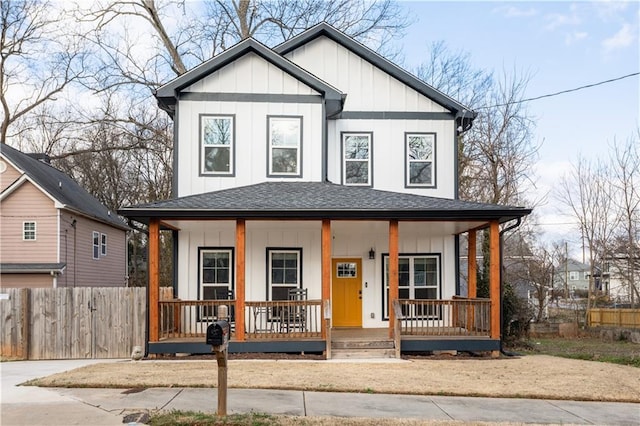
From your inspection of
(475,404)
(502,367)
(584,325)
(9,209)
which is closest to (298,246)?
(502,367)

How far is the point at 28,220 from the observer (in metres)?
21.7

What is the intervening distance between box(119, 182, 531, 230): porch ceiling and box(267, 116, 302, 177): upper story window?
1.64 m

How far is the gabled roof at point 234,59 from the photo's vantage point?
14.9 metres

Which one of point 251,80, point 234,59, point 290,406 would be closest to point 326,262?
point 251,80

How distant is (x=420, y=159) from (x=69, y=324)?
31.4 ft

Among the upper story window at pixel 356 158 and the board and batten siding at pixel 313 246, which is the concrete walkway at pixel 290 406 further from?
the upper story window at pixel 356 158

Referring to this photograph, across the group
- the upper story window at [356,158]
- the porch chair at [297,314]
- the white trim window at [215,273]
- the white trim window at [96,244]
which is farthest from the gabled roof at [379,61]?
the white trim window at [96,244]

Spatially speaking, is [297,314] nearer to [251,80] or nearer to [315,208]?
[315,208]

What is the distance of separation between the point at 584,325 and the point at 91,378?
24187 mm

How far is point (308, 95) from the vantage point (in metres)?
15.4

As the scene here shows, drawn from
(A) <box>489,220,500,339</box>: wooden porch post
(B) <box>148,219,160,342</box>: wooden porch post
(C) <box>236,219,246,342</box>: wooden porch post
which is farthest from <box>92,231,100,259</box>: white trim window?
(A) <box>489,220,500,339</box>: wooden porch post

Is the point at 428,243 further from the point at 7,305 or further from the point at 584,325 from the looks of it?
the point at 584,325

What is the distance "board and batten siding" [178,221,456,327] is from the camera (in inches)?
586

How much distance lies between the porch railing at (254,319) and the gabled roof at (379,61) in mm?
6450
